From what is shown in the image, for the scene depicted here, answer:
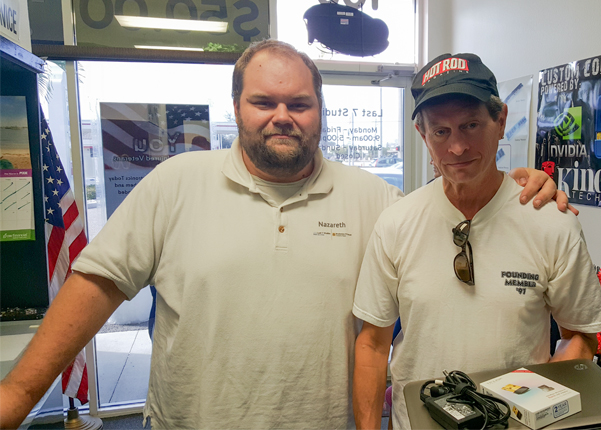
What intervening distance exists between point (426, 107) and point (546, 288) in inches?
20.7

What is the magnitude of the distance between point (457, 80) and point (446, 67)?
0.07 meters

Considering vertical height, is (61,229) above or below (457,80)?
below

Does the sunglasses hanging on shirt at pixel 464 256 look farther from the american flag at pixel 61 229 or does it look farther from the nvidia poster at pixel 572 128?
the american flag at pixel 61 229

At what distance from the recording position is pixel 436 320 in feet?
3.45

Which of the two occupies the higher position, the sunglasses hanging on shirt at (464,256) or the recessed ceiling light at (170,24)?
the recessed ceiling light at (170,24)

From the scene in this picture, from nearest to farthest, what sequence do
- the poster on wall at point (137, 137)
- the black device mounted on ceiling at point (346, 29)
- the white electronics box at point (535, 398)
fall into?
the white electronics box at point (535, 398) → the poster on wall at point (137, 137) → the black device mounted on ceiling at point (346, 29)

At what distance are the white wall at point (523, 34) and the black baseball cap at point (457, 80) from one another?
1.51m

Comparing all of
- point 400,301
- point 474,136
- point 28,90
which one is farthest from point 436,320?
point 28,90

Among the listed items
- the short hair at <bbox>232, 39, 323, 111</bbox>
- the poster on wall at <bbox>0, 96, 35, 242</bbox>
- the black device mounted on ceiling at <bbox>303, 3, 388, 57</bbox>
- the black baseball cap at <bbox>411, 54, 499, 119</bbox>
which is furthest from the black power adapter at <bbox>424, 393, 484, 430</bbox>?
the black device mounted on ceiling at <bbox>303, 3, 388, 57</bbox>

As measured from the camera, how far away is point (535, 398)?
75 centimetres

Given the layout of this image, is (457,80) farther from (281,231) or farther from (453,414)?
(453,414)

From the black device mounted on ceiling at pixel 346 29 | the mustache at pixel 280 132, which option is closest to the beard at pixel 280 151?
the mustache at pixel 280 132

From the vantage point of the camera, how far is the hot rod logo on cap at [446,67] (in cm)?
102

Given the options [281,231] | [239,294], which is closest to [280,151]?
[281,231]
